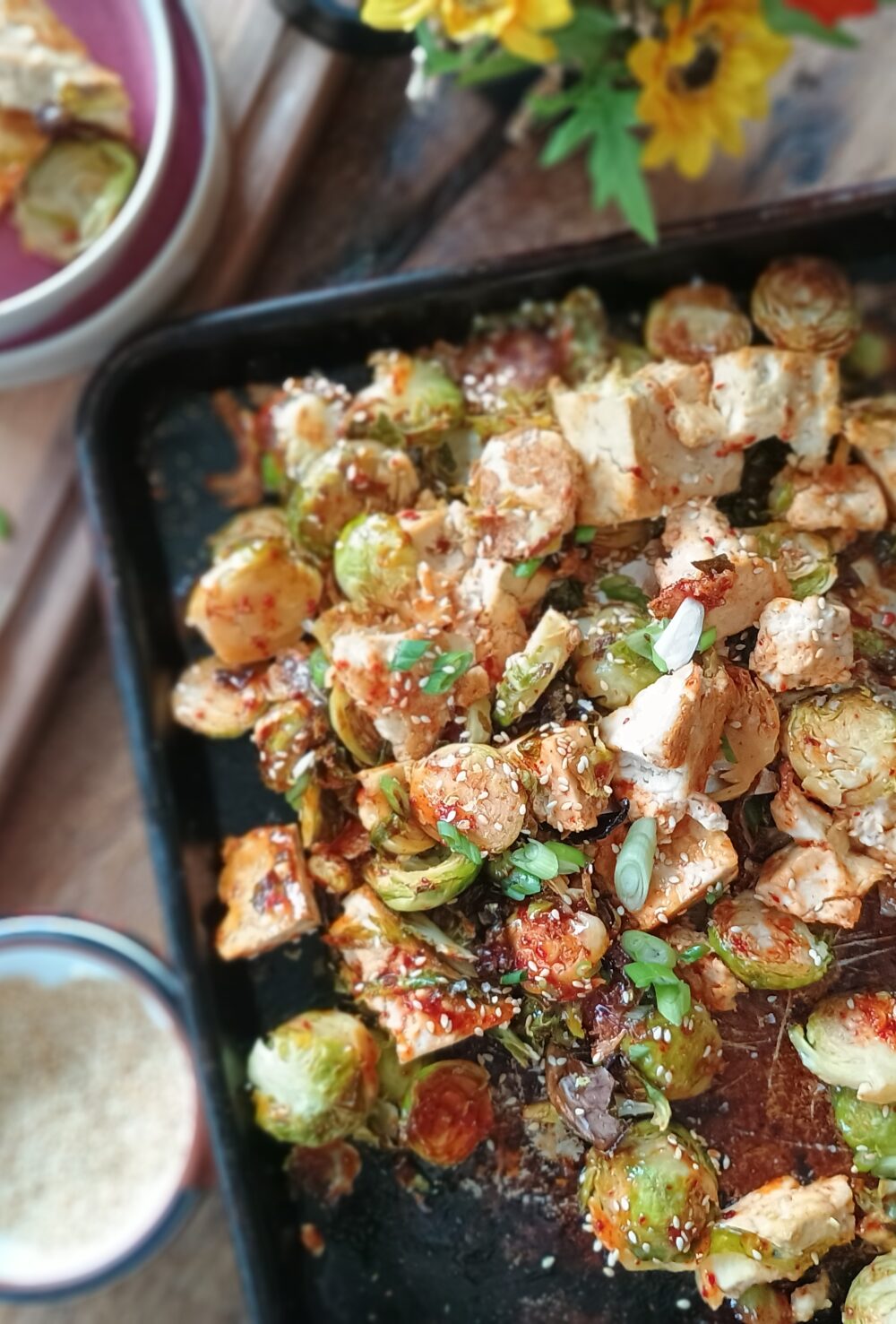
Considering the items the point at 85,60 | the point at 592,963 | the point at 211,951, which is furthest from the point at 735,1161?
the point at 85,60

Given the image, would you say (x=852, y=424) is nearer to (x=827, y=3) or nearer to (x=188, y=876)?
(x=827, y=3)

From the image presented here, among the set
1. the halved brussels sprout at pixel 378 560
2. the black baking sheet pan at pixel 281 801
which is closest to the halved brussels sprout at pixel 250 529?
the black baking sheet pan at pixel 281 801

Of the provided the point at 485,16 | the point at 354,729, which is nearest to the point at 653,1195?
the point at 354,729

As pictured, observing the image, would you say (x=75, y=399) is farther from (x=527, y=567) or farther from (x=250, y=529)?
(x=527, y=567)

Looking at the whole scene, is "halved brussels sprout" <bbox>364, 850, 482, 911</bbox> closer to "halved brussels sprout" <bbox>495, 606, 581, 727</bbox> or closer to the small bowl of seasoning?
"halved brussels sprout" <bbox>495, 606, 581, 727</bbox>

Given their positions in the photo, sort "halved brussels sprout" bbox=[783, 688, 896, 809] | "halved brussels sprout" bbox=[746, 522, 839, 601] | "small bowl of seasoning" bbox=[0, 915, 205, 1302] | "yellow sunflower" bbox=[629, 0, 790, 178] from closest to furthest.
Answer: "halved brussels sprout" bbox=[783, 688, 896, 809] < "halved brussels sprout" bbox=[746, 522, 839, 601] < "yellow sunflower" bbox=[629, 0, 790, 178] < "small bowl of seasoning" bbox=[0, 915, 205, 1302]

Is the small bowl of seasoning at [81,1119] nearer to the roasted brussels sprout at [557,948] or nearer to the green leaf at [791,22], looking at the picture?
the roasted brussels sprout at [557,948]

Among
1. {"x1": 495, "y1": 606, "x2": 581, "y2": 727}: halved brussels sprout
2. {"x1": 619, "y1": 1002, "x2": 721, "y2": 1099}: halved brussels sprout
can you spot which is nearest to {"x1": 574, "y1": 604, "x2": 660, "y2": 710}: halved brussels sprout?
{"x1": 495, "y1": 606, "x2": 581, "y2": 727}: halved brussels sprout
